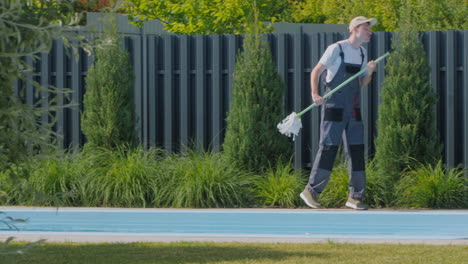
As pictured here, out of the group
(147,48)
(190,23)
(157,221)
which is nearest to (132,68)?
(147,48)

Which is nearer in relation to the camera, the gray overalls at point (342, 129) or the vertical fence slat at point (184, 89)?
the gray overalls at point (342, 129)

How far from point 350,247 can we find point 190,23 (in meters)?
10.8

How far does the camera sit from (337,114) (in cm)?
922

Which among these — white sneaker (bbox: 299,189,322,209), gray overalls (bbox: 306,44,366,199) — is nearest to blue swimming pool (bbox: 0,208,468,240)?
white sneaker (bbox: 299,189,322,209)

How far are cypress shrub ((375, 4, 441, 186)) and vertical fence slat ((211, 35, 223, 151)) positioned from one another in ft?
6.92

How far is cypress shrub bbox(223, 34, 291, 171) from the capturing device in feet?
35.4

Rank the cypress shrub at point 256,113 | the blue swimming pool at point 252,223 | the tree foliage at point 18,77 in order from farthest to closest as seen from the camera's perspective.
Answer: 1. the cypress shrub at point 256,113
2. the blue swimming pool at point 252,223
3. the tree foliage at point 18,77

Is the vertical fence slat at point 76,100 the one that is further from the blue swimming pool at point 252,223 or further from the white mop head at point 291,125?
the white mop head at point 291,125

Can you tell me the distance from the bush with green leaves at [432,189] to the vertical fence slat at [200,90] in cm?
277

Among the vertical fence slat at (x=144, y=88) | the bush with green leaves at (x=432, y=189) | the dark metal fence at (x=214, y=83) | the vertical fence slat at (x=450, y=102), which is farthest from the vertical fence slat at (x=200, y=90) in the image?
the vertical fence slat at (x=450, y=102)

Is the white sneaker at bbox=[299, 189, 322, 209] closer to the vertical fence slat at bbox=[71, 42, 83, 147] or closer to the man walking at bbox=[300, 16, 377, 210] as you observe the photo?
the man walking at bbox=[300, 16, 377, 210]

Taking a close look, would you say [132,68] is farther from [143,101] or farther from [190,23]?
[190,23]

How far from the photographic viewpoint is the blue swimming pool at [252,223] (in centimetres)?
797

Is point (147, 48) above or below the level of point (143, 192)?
above
